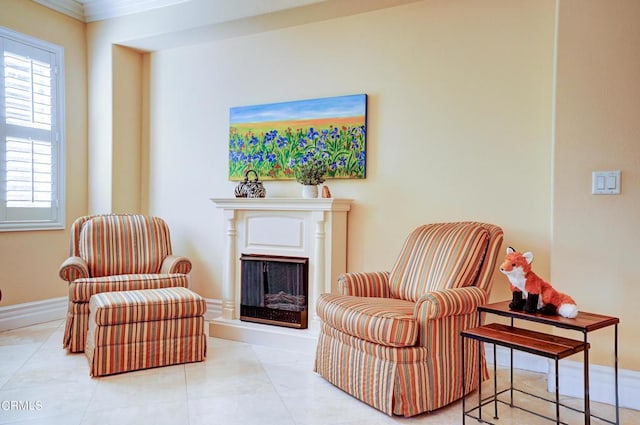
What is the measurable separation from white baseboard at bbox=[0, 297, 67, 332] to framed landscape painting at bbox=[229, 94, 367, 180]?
75.3 inches

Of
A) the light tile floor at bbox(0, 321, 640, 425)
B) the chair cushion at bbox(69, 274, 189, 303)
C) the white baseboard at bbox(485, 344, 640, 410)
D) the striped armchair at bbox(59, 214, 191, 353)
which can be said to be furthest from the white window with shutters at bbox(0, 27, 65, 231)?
the white baseboard at bbox(485, 344, 640, 410)

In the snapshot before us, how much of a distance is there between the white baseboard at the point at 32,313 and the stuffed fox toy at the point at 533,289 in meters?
3.72

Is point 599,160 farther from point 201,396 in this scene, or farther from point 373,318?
point 201,396

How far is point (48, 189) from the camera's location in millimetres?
4074

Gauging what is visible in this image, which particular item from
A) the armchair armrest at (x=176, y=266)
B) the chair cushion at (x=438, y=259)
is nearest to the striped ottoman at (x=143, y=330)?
the armchair armrest at (x=176, y=266)

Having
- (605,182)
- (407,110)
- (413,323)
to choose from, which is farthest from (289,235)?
(605,182)

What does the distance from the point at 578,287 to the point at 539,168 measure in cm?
80

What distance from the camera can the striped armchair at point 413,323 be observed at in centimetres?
224

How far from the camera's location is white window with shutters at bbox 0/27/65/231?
375 cm

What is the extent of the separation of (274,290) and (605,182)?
2.25 meters

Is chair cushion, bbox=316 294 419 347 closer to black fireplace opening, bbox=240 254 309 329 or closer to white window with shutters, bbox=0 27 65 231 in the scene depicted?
black fireplace opening, bbox=240 254 309 329

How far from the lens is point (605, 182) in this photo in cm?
249

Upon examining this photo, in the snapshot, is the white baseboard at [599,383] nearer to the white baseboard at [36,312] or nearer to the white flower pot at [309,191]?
the white flower pot at [309,191]

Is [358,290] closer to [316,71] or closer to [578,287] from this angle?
[578,287]
